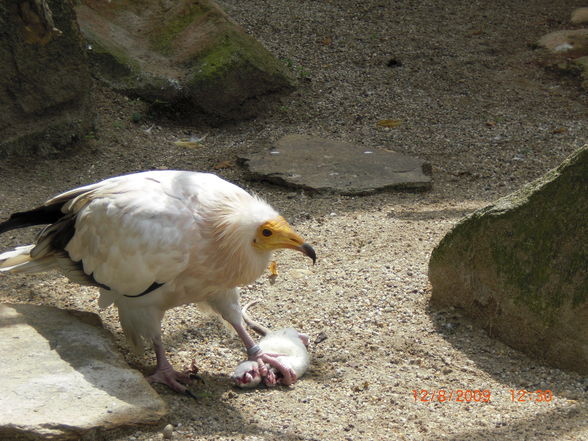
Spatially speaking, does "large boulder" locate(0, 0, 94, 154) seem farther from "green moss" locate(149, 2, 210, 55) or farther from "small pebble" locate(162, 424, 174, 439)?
"small pebble" locate(162, 424, 174, 439)

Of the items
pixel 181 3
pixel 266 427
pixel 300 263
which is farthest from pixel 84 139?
pixel 266 427

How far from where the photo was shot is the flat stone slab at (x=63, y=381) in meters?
2.81

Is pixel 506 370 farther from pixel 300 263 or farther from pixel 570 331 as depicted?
pixel 300 263

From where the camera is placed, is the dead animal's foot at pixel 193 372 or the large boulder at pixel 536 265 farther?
the dead animal's foot at pixel 193 372

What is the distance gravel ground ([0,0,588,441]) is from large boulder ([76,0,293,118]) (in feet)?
0.67

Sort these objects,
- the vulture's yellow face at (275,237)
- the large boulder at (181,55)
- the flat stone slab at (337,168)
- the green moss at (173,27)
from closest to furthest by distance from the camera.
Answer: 1. the vulture's yellow face at (275,237)
2. the flat stone slab at (337,168)
3. the large boulder at (181,55)
4. the green moss at (173,27)

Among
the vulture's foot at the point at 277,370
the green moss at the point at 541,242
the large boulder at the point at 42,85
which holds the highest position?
the large boulder at the point at 42,85

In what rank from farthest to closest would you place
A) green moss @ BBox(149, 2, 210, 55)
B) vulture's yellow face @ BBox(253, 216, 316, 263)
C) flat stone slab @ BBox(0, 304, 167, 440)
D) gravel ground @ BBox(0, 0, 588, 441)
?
1. green moss @ BBox(149, 2, 210, 55)
2. vulture's yellow face @ BBox(253, 216, 316, 263)
3. gravel ground @ BBox(0, 0, 588, 441)
4. flat stone slab @ BBox(0, 304, 167, 440)

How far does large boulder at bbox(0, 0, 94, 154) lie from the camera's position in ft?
19.5

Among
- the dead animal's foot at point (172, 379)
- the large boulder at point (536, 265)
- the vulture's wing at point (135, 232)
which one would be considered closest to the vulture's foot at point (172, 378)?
the dead animal's foot at point (172, 379)
